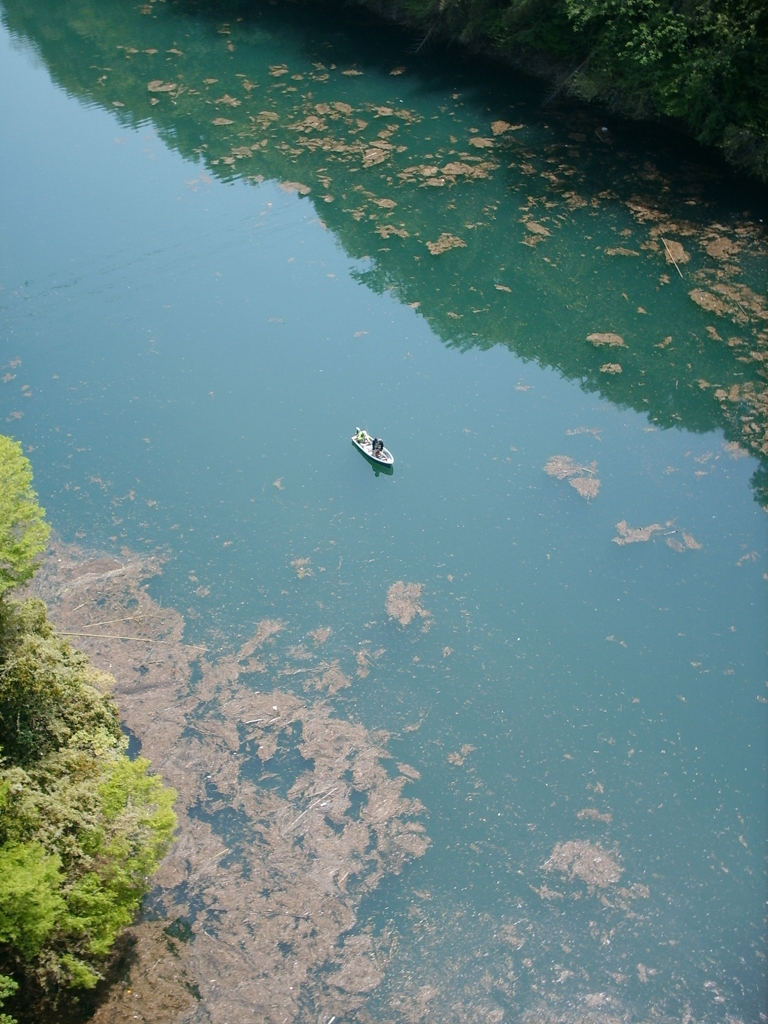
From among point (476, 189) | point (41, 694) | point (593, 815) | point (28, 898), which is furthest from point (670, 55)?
point (28, 898)

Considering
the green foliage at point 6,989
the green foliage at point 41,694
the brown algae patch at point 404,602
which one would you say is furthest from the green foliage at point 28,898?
the brown algae patch at point 404,602

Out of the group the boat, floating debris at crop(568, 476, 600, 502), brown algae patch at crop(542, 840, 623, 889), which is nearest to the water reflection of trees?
floating debris at crop(568, 476, 600, 502)

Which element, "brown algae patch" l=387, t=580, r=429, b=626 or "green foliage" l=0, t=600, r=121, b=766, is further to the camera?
"brown algae patch" l=387, t=580, r=429, b=626

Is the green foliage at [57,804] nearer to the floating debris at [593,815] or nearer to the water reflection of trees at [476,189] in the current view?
the floating debris at [593,815]

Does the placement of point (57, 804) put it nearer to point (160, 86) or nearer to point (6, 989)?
point (6, 989)

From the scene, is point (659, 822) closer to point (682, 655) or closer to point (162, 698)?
point (682, 655)

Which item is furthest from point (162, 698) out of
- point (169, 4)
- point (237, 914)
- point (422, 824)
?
point (169, 4)

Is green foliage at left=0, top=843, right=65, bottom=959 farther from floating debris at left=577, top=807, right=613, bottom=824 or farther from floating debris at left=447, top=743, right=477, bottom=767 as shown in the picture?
floating debris at left=577, top=807, right=613, bottom=824
